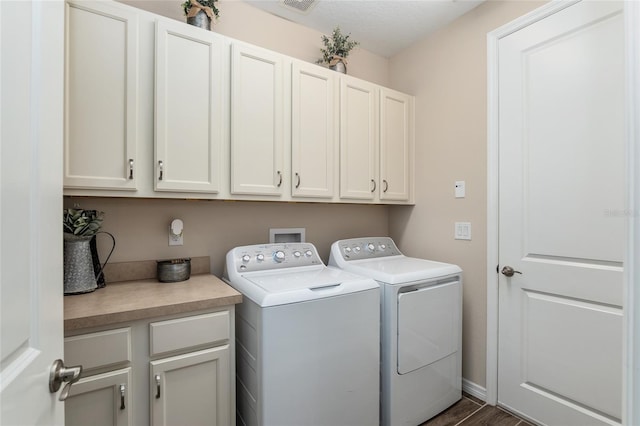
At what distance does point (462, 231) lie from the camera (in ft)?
7.25

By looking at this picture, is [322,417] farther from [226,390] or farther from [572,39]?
[572,39]

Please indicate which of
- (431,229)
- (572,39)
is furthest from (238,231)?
(572,39)

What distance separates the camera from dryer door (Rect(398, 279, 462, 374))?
1738 mm

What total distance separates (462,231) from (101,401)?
2.22 m

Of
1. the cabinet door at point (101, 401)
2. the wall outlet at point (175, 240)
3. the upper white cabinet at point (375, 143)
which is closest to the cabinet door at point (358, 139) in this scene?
the upper white cabinet at point (375, 143)

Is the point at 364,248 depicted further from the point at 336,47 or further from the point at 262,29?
the point at 262,29

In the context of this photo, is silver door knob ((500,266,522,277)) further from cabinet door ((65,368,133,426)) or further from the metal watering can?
the metal watering can

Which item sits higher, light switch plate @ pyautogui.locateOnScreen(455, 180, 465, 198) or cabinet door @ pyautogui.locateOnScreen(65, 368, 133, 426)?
light switch plate @ pyautogui.locateOnScreen(455, 180, 465, 198)

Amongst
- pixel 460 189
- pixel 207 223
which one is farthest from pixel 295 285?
pixel 460 189

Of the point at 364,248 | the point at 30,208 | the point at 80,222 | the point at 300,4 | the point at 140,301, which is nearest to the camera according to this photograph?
the point at 30,208

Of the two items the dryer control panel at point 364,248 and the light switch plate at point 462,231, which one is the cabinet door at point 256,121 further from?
the light switch plate at point 462,231

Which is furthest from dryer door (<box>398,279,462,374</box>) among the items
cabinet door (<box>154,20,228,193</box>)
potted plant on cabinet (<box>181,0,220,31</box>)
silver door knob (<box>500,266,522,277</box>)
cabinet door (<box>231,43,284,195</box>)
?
A: potted plant on cabinet (<box>181,0,220,31</box>)

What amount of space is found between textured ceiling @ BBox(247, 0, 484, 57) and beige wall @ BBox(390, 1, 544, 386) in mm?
112

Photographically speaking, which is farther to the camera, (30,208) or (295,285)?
(295,285)
